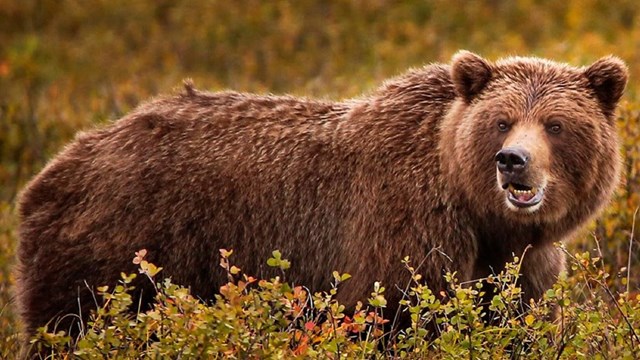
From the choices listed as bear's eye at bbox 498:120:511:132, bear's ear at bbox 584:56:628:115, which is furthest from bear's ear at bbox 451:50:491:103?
bear's ear at bbox 584:56:628:115

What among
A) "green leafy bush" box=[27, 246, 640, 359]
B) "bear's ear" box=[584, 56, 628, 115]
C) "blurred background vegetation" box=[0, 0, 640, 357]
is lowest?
"blurred background vegetation" box=[0, 0, 640, 357]

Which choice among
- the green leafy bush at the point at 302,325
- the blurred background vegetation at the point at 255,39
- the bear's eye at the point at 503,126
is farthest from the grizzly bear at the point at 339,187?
the blurred background vegetation at the point at 255,39

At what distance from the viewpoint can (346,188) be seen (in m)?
6.69

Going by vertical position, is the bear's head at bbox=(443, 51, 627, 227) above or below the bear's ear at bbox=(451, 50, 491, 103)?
below

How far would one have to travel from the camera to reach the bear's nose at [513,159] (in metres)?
5.91

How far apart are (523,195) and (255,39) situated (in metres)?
12.0

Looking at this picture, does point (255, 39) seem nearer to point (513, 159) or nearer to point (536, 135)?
point (536, 135)

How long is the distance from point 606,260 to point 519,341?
8.63 ft

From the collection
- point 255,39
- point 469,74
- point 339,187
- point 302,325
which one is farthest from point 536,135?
point 255,39

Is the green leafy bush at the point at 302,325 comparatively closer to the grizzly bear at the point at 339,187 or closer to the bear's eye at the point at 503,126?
the grizzly bear at the point at 339,187

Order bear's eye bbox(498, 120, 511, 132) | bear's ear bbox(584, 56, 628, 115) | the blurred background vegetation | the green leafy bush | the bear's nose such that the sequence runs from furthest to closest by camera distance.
A: the blurred background vegetation
bear's ear bbox(584, 56, 628, 115)
bear's eye bbox(498, 120, 511, 132)
the bear's nose
the green leafy bush

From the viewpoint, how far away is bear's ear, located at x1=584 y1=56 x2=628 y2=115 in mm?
6387

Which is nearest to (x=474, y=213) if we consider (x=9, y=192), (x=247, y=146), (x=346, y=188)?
(x=346, y=188)

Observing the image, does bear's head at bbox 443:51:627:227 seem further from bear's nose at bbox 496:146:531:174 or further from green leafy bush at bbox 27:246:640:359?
green leafy bush at bbox 27:246:640:359
